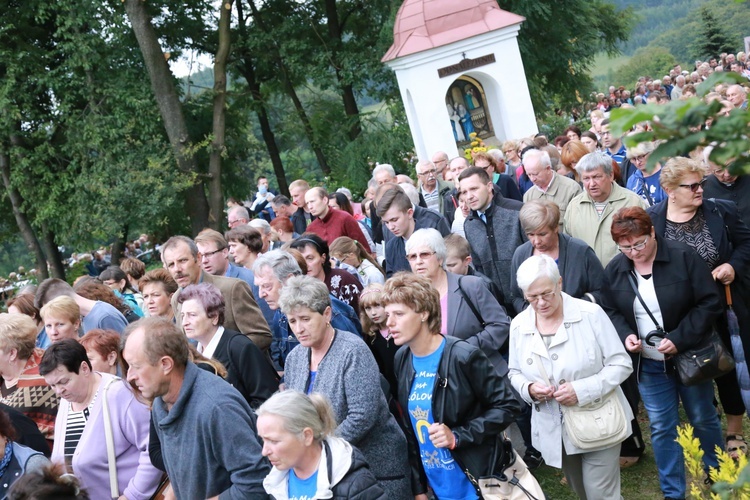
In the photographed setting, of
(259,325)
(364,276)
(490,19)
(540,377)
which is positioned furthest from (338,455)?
(490,19)

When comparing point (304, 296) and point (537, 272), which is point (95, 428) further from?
point (537, 272)

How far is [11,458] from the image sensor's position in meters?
4.66

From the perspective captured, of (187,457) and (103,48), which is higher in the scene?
(103,48)

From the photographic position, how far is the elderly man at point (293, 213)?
11.6 m

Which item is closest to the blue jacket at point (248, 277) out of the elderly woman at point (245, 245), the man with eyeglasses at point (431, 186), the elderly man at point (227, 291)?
the elderly woman at point (245, 245)

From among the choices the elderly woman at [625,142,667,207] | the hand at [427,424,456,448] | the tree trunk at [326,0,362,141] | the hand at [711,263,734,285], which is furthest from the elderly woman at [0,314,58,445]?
the tree trunk at [326,0,362,141]

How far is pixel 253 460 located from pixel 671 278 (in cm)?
274

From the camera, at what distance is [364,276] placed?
7.24 metres

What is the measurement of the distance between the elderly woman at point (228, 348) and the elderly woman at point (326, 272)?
4.59ft

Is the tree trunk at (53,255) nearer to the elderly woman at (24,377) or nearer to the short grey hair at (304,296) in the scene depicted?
the elderly woman at (24,377)

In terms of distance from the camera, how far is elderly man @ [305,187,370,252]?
8.92 metres

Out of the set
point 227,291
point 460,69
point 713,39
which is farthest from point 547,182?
point 713,39

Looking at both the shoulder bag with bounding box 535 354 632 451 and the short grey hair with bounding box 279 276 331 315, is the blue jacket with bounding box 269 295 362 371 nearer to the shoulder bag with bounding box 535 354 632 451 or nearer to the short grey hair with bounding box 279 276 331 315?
the short grey hair with bounding box 279 276 331 315

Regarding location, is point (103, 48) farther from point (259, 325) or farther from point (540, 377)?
point (540, 377)
